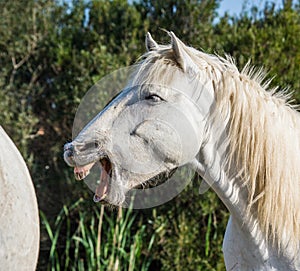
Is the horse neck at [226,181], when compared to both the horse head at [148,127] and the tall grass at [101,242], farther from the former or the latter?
the tall grass at [101,242]

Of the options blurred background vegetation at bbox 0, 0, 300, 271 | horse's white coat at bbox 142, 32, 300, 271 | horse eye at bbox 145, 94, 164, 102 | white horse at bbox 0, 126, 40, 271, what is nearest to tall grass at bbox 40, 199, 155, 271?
blurred background vegetation at bbox 0, 0, 300, 271

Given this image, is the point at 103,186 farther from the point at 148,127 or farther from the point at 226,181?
the point at 226,181

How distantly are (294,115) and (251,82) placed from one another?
8.2 inches

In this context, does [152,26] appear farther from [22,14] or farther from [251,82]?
[251,82]

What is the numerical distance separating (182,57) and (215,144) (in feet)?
1.12

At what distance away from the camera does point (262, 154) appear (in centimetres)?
218

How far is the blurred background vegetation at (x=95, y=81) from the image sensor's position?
5008 mm

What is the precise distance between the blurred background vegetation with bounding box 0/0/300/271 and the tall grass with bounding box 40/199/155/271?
0.4 inches

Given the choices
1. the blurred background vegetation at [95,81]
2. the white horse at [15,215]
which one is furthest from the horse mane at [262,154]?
the blurred background vegetation at [95,81]

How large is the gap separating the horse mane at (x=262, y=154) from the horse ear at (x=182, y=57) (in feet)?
0.11

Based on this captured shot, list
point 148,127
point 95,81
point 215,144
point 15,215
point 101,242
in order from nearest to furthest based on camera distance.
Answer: point 15,215, point 148,127, point 215,144, point 95,81, point 101,242

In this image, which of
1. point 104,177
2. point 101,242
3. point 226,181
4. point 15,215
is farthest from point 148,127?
point 101,242

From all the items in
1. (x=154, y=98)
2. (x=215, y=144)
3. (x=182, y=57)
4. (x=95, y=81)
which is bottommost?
(x=95, y=81)

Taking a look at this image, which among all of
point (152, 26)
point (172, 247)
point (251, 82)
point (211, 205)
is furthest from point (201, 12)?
point (251, 82)
